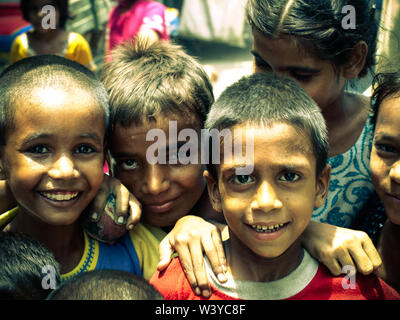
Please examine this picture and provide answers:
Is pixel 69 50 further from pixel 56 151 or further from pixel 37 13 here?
pixel 56 151

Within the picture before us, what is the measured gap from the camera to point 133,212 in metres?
1.84

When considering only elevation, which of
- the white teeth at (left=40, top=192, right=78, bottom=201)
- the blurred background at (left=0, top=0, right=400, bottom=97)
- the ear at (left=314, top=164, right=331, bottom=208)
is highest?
the ear at (left=314, top=164, right=331, bottom=208)

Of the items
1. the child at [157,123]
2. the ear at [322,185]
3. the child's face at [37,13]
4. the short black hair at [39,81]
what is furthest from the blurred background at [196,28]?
the ear at [322,185]

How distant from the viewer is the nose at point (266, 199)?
1.56 meters

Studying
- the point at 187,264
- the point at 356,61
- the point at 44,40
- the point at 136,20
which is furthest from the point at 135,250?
the point at 44,40

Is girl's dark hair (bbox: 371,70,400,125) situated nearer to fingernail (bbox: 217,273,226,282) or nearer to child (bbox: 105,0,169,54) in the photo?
fingernail (bbox: 217,273,226,282)

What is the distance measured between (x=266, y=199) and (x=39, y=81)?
862mm

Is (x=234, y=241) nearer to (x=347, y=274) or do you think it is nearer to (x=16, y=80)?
(x=347, y=274)

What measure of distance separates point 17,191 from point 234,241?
0.75 meters

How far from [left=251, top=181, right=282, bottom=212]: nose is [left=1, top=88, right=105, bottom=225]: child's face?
572 mm

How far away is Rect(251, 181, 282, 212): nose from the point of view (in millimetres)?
1556

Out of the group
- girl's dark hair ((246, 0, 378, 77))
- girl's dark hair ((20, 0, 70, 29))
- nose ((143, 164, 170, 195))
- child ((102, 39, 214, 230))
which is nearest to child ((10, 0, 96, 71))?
girl's dark hair ((20, 0, 70, 29))

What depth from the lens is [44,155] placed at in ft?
5.60

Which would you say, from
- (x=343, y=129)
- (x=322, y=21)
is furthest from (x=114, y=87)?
(x=343, y=129)
